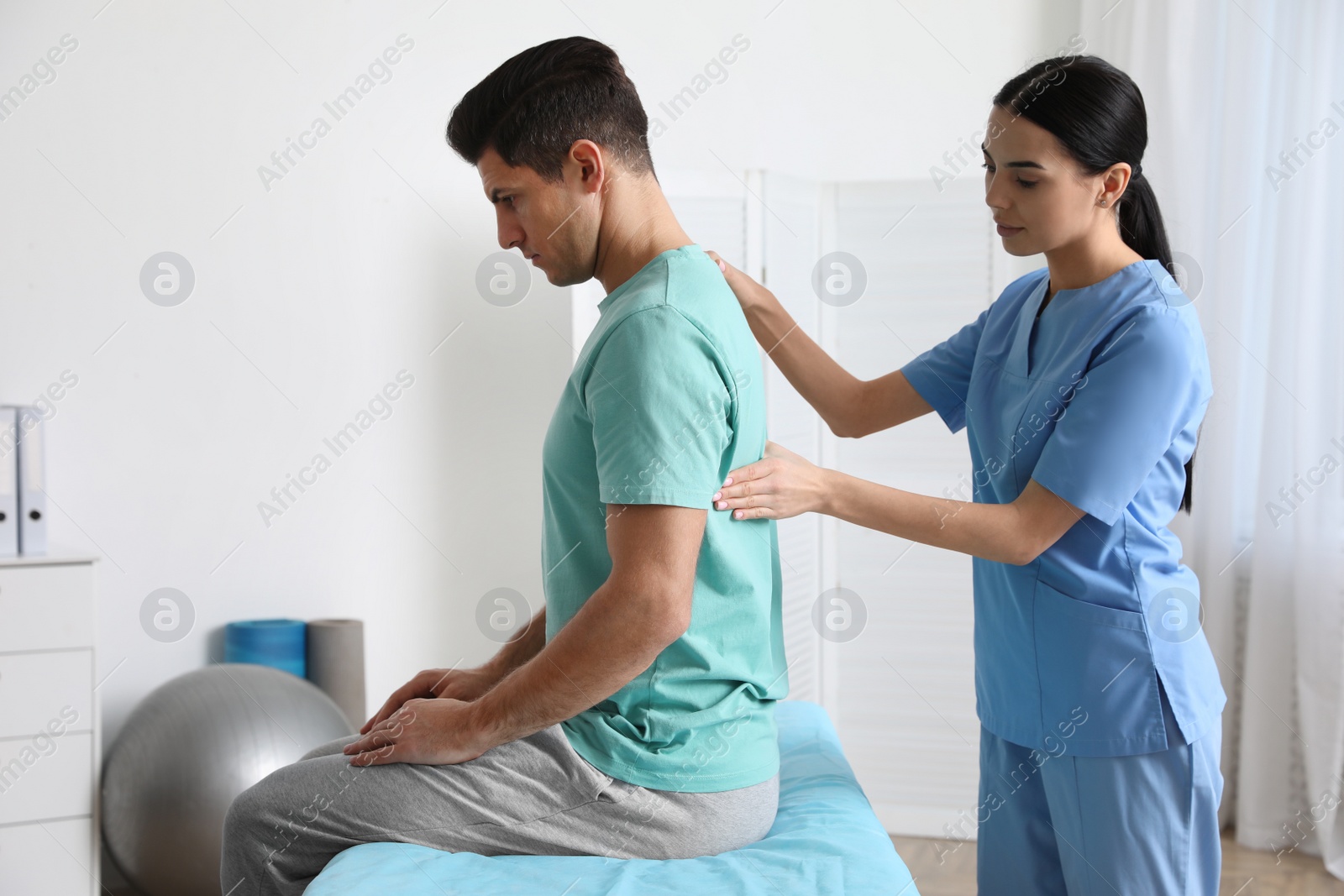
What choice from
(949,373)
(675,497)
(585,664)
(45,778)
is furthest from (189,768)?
(949,373)

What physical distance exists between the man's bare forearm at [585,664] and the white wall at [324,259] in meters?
1.68

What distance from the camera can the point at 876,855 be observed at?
44.0 inches

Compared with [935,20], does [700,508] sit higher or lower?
lower

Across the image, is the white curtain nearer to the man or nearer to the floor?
the floor

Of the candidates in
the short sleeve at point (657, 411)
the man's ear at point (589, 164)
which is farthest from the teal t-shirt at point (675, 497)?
the man's ear at point (589, 164)

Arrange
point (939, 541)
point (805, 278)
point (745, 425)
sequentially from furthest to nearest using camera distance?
point (805, 278), point (939, 541), point (745, 425)

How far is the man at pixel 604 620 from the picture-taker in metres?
1.04

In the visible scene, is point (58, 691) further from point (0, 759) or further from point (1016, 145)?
point (1016, 145)

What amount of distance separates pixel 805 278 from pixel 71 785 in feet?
6.76

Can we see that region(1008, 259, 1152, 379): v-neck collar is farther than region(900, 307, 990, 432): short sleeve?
No

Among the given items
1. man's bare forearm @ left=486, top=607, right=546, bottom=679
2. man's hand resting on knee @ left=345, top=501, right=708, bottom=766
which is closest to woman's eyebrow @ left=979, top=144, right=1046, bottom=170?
man's hand resting on knee @ left=345, top=501, right=708, bottom=766

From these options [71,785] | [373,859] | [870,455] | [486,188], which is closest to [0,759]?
[71,785]

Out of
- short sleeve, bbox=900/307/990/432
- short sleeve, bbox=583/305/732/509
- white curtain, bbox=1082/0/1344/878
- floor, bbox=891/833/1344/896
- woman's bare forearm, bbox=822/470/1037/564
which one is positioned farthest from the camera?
white curtain, bbox=1082/0/1344/878

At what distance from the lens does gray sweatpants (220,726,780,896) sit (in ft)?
3.63
